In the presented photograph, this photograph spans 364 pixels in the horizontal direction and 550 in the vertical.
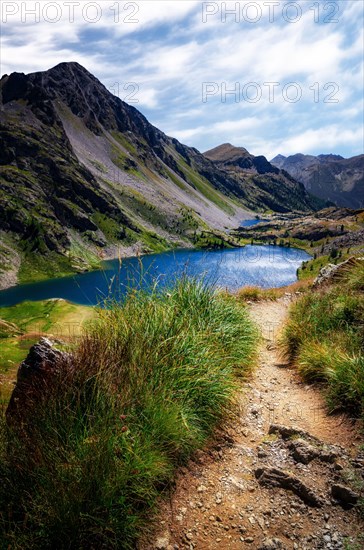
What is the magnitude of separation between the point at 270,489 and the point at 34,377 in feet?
13.4

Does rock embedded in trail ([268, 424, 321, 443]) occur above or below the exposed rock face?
below

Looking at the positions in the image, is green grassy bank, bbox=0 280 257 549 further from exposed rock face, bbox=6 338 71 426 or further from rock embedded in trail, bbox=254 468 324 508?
rock embedded in trail, bbox=254 468 324 508

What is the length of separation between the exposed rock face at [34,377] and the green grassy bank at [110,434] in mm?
144

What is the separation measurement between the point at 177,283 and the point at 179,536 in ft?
23.1

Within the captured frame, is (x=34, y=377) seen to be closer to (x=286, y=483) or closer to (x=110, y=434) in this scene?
(x=110, y=434)

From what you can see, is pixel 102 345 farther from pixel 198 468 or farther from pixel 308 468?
pixel 308 468

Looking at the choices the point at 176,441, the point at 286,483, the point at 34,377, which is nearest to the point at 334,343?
the point at 286,483

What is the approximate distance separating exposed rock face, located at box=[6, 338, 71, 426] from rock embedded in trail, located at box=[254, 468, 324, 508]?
11.6 ft

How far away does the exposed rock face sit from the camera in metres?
4.95

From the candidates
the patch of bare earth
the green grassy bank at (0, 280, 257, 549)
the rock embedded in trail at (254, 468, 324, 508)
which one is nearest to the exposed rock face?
the green grassy bank at (0, 280, 257, 549)

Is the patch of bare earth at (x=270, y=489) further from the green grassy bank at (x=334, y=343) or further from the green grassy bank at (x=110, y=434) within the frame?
the green grassy bank at (x=334, y=343)

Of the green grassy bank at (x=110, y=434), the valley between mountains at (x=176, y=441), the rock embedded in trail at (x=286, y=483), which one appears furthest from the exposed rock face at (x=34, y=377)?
the rock embedded in trail at (x=286, y=483)

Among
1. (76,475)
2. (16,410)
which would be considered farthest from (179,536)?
(16,410)

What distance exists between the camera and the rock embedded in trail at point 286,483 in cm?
497
